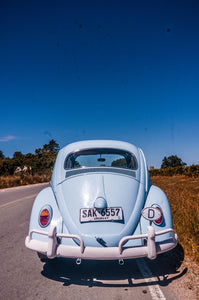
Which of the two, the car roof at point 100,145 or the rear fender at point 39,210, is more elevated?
the car roof at point 100,145

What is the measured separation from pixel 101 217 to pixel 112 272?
3.12ft

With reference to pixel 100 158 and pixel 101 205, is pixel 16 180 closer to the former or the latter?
pixel 100 158

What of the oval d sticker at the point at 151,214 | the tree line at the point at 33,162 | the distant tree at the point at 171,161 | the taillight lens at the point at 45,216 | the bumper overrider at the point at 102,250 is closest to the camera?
the bumper overrider at the point at 102,250

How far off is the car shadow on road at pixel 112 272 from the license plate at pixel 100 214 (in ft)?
2.76

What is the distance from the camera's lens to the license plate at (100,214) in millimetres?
2658

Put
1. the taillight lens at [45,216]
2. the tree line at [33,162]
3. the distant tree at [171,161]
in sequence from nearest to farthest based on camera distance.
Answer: the taillight lens at [45,216] → the tree line at [33,162] → the distant tree at [171,161]

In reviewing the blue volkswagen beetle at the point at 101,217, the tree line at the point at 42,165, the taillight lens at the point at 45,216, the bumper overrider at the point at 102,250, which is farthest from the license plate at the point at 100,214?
the tree line at the point at 42,165

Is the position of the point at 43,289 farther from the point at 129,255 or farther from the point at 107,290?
the point at 129,255

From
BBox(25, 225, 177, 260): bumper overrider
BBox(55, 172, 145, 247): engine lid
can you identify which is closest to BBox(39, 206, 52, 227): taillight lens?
BBox(55, 172, 145, 247): engine lid

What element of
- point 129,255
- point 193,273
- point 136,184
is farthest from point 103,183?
point 193,273

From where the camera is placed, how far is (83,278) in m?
2.82

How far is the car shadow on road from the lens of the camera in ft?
8.89

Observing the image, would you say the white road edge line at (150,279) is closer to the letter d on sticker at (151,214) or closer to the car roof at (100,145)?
the letter d on sticker at (151,214)

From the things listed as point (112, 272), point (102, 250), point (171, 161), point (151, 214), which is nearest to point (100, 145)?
point (151, 214)
